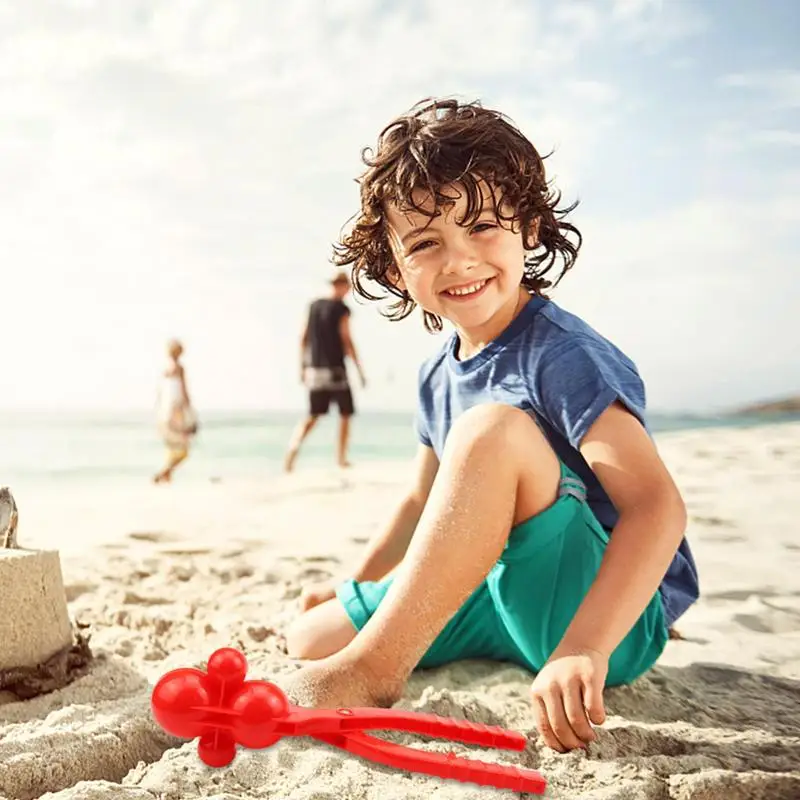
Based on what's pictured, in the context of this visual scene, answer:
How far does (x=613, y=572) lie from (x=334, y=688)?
0.37 meters

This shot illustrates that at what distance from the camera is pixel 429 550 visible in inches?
46.8

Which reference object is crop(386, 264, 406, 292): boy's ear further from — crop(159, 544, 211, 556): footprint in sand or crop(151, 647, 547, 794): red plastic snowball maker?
crop(159, 544, 211, 556): footprint in sand

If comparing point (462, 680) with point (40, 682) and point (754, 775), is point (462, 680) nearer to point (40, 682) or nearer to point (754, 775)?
point (754, 775)

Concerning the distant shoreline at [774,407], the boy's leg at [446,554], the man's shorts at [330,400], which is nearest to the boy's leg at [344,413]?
the man's shorts at [330,400]

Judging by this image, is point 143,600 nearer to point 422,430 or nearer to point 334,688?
point 422,430

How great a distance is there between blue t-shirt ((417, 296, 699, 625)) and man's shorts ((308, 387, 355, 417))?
455 centimetres

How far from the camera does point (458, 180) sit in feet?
4.45

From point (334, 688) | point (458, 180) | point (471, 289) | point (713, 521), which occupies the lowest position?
point (713, 521)

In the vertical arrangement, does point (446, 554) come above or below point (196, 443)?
above

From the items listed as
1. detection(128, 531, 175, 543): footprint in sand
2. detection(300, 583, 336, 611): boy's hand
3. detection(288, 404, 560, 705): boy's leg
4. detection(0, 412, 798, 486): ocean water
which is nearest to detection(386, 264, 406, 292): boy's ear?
detection(288, 404, 560, 705): boy's leg

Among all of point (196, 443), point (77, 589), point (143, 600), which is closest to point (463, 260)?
point (143, 600)

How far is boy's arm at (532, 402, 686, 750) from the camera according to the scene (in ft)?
3.49

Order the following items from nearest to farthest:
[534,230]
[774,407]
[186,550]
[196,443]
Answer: [534,230] → [186,550] → [196,443] → [774,407]

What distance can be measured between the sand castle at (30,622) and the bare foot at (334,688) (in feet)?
1.43
